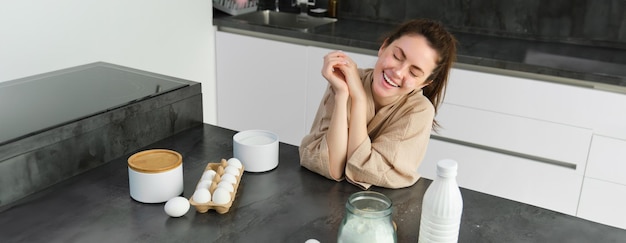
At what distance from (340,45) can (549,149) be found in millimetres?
977

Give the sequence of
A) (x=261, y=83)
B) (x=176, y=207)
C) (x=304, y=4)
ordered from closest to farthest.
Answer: (x=176, y=207)
(x=261, y=83)
(x=304, y=4)

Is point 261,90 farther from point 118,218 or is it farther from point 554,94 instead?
point 118,218

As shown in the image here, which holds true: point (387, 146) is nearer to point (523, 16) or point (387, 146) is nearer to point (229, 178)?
point (229, 178)

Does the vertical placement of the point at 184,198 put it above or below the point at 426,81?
below

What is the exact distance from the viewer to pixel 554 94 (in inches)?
90.5

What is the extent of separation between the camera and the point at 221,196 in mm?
1183

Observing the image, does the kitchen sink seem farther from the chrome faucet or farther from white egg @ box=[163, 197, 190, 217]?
white egg @ box=[163, 197, 190, 217]

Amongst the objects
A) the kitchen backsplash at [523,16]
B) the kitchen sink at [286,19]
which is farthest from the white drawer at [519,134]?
the kitchen sink at [286,19]

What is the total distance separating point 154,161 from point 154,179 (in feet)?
0.21

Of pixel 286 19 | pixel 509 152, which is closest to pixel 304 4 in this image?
pixel 286 19

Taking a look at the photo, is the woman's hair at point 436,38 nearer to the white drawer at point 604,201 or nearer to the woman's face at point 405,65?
the woman's face at point 405,65

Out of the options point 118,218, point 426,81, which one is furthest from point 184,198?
point 426,81

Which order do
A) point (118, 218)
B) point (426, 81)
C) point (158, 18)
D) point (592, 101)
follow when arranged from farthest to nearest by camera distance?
1. point (158, 18)
2. point (592, 101)
3. point (426, 81)
4. point (118, 218)

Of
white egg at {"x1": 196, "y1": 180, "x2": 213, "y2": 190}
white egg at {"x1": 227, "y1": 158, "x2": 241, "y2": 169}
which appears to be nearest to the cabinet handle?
white egg at {"x1": 227, "y1": 158, "x2": 241, "y2": 169}
